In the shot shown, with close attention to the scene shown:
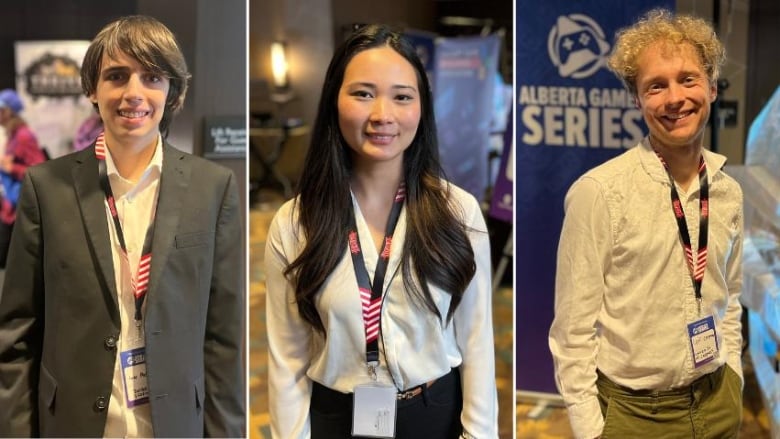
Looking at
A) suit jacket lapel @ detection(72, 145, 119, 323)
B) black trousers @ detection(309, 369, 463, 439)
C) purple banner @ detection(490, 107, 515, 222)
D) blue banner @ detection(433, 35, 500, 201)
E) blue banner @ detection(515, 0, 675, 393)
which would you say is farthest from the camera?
blue banner @ detection(433, 35, 500, 201)

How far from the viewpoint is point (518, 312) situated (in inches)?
129

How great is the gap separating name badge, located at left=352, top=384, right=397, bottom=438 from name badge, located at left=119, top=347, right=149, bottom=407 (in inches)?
24.7

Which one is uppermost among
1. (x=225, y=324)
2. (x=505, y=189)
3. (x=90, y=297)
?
(x=505, y=189)

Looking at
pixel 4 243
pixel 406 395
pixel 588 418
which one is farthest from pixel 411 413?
pixel 4 243

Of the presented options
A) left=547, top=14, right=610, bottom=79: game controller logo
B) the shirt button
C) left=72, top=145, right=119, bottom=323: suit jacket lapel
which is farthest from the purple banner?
the shirt button

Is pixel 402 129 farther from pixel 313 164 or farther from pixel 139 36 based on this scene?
pixel 139 36

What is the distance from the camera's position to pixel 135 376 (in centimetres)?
209

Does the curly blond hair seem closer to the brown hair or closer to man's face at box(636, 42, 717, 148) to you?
man's face at box(636, 42, 717, 148)

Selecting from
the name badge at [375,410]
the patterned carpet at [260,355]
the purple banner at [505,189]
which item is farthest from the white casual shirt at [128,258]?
the purple banner at [505,189]

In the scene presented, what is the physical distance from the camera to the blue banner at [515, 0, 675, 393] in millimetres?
2850

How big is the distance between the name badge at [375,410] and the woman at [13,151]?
4.46 feet

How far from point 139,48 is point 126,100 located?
151 millimetres

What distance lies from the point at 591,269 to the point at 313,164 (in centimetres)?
76

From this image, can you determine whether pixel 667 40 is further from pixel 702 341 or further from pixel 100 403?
pixel 100 403
